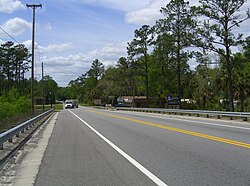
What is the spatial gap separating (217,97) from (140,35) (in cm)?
1918

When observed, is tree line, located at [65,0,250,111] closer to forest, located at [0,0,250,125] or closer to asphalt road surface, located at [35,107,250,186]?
forest, located at [0,0,250,125]

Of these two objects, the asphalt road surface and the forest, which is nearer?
the asphalt road surface

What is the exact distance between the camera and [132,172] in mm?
8625

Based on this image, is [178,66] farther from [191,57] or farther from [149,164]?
[149,164]

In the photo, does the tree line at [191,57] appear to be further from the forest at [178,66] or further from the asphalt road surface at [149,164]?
the asphalt road surface at [149,164]

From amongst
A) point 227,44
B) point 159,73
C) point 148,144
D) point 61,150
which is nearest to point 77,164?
point 61,150

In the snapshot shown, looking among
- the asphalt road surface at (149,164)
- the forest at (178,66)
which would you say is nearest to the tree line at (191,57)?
the forest at (178,66)

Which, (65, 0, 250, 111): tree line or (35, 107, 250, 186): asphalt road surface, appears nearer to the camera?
(35, 107, 250, 186): asphalt road surface

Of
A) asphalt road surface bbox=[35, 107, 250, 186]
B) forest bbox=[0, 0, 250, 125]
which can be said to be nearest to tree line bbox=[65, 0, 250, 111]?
forest bbox=[0, 0, 250, 125]

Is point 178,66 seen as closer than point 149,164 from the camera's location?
No

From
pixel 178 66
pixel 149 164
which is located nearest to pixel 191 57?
pixel 178 66

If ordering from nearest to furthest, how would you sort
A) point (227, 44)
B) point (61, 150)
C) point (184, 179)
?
point (184, 179)
point (61, 150)
point (227, 44)

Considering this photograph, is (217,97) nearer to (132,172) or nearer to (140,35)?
(140,35)

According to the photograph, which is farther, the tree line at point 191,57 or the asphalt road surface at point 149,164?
the tree line at point 191,57
